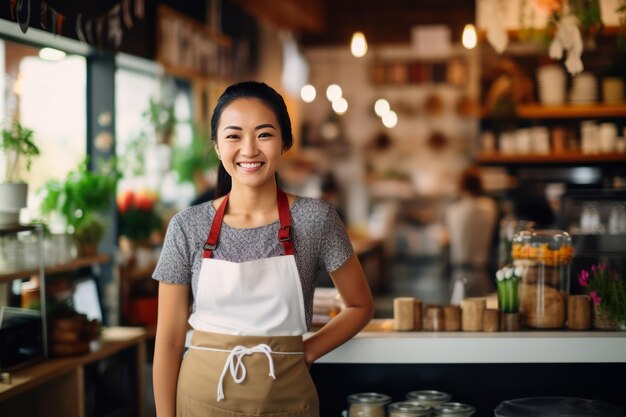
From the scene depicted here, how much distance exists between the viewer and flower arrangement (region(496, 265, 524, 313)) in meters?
3.44

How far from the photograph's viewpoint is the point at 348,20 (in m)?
12.8

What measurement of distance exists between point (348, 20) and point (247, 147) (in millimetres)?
10642

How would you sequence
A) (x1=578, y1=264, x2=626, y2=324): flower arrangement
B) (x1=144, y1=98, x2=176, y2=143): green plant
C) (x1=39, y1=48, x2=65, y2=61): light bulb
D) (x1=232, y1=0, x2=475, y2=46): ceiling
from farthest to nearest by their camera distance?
(x1=232, y1=0, x2=475, y2=46): ceiling → (x1=144, y1=98, x2=176, y2=143): green plant → (x1=39, y1=48, x2=65, y2=61): light bulb → (x1=578, y1=264, x2=626, y2=324): flower arrangement

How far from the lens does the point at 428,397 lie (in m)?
3.30

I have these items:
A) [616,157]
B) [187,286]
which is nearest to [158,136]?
[616,157]

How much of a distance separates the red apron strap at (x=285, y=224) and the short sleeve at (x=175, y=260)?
0.30m

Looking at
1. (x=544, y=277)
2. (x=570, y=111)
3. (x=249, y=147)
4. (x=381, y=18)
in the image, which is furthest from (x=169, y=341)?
(x=381, y=18)

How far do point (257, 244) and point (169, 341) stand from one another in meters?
0.41

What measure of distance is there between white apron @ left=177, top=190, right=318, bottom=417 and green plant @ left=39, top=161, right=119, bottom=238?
2804mm

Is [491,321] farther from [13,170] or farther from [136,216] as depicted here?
[136,216]

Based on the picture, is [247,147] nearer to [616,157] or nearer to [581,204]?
[581,204]

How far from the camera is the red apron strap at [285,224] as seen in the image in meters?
2.61

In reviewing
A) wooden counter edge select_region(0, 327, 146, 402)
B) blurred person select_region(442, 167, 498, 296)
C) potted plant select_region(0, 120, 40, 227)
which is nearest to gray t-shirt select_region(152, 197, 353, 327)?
wooden counter edge select_region(0, 327, 146, 402)

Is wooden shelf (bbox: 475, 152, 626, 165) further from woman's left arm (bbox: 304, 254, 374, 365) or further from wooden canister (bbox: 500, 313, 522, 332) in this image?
woman's left arm (bbox: 304, 254, 374, 365)
